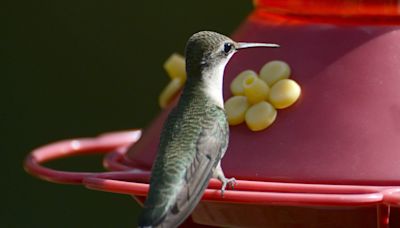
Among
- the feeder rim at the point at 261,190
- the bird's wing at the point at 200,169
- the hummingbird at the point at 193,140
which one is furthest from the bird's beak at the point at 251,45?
the feeder rim at the point at 261,190

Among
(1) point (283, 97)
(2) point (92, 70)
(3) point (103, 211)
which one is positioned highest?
(1) point (283, 97)

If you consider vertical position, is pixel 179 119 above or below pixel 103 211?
above

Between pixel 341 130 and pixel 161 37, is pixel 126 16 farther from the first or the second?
pixel 341 130

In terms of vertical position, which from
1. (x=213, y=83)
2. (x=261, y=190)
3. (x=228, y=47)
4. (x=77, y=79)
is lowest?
(x=77, y=79)

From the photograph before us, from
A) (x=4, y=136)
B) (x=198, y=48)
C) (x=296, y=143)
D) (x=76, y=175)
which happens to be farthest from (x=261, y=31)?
(x=4, y=136)

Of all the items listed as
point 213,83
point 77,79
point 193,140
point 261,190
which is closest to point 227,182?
point 261,190

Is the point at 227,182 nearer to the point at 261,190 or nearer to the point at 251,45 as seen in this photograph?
the point at 261,190
